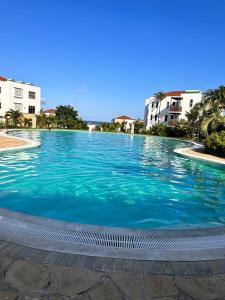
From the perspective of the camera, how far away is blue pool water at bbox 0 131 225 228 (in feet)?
20.3

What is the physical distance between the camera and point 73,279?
2.59m

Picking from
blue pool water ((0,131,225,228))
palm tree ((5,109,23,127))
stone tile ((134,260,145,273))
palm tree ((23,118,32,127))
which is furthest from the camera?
palm tree ((23,118,32,127))

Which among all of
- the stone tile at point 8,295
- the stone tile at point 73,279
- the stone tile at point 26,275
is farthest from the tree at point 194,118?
the stone tile at point 8,295

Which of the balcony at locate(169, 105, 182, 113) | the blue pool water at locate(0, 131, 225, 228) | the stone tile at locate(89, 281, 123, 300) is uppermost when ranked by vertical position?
the balcony at locate(169, 105, 182, 113)

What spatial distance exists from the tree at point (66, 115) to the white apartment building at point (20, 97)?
18.0 ft

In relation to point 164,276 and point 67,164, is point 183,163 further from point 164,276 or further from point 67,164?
point 164,276

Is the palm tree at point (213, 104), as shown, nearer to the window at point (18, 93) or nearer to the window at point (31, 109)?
the window at point (31, 109)

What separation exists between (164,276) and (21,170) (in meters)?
8.59

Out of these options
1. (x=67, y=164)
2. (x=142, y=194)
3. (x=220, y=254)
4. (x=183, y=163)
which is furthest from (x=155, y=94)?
(x=220, y=254)

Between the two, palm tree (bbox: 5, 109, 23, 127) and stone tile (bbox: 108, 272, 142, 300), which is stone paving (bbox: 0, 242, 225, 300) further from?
palm tree (bbox: 5, 109, 23, 127)

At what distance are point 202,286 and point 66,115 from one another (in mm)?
53991

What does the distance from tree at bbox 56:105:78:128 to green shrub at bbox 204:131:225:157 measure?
123ft

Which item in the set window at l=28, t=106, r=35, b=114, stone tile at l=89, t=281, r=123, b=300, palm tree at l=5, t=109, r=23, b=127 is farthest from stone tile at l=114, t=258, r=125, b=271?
window at l=28, t=106, r=35, b=114

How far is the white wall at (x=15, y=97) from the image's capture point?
45.0 m
